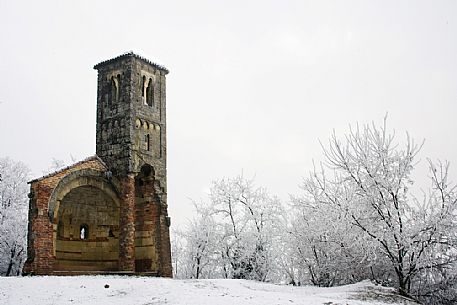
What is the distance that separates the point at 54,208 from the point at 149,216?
5187mm

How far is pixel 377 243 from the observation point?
21375 millimetres

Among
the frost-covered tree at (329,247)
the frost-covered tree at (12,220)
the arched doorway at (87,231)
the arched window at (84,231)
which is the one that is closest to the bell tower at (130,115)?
the arched doorway at (87,231)

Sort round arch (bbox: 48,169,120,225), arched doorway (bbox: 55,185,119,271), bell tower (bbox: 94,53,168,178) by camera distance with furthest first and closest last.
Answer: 1. bell tower (bbox: 94,53,168,178)
2. arched doorway (bbox: 55,185,119,271)
3. round arch (bbox: 48,169,120,225)

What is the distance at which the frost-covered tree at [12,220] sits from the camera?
37.8 metres

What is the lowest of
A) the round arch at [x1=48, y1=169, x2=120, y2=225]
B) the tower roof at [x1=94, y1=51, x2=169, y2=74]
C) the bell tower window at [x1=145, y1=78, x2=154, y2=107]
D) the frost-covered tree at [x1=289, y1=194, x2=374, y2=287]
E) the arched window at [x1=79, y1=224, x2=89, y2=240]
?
the frost-covered tree at [x1=289, y1=194, x2=374, y2=287]

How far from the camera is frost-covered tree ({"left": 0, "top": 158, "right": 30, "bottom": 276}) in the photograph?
37.8 m

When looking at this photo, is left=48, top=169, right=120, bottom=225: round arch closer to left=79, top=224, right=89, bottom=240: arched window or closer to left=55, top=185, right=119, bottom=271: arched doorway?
left=55, top=185, right=119, bottom=271: arched doorway

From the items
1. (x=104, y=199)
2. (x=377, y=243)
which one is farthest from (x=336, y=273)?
(x=104, y=199)

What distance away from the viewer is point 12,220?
3816 cm

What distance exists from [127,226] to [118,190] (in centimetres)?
195

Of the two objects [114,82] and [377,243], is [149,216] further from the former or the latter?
[377,243]

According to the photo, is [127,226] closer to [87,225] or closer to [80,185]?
[87,225]

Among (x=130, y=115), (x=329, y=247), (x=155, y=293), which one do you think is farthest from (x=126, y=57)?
(x=155, y=293)

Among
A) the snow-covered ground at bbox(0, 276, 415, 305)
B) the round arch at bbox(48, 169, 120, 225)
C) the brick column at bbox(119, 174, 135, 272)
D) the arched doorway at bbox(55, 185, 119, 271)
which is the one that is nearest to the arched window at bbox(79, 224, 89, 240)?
the arched doorway at bbox(55, 185, 119, 271)
